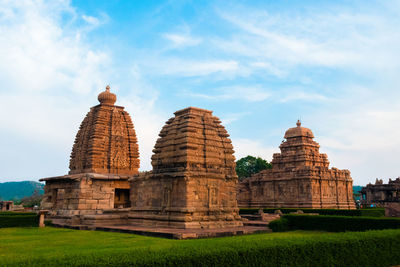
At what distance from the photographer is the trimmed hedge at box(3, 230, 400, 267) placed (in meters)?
6.95

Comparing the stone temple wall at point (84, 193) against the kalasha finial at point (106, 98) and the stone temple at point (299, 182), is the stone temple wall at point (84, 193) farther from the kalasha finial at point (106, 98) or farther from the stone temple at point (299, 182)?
the stone temple at point (299, 182)

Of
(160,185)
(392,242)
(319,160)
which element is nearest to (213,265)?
(392,242)

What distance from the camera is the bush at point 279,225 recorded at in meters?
17.8

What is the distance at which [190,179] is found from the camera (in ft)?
60.8

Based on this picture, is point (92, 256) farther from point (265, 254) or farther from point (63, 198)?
point (63, 198)

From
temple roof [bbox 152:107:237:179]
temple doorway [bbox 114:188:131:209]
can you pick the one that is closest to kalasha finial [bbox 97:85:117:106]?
temple doorway [bbox 114:188:131:209]

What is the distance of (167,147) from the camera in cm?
2042

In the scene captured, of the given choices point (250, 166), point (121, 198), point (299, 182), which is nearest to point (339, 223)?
point (121, 198)

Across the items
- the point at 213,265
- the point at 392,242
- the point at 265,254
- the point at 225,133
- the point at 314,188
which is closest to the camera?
the point at 213,265

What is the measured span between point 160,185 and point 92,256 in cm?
1298

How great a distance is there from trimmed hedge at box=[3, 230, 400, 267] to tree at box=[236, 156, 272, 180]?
63.5m

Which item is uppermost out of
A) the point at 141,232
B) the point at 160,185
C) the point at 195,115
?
the point at 195,115

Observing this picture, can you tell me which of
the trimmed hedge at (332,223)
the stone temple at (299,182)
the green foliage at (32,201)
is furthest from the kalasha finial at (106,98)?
the green foliage at (32,201)

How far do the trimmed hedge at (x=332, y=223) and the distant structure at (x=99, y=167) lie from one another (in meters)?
12.9
